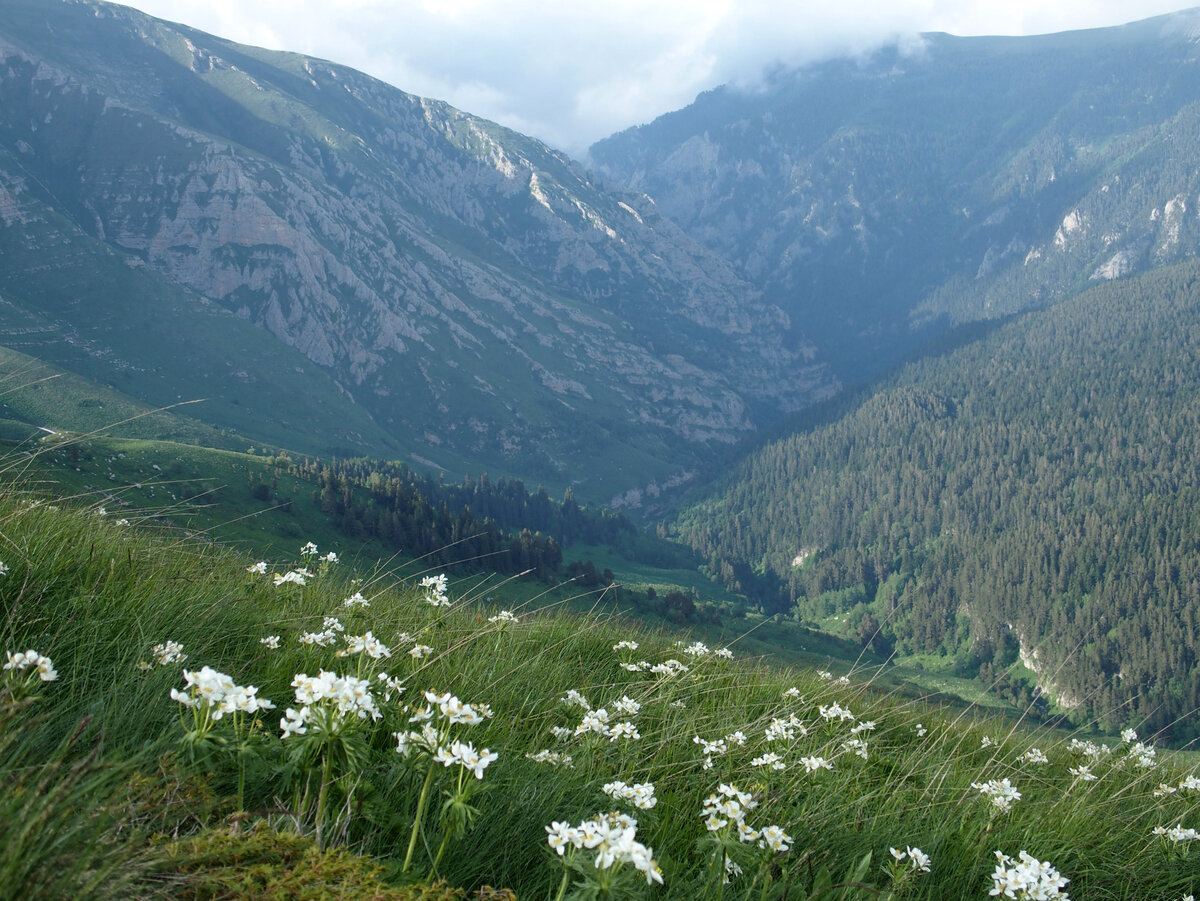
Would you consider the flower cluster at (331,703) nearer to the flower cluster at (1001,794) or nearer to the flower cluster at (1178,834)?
the flower cluster at (1001,794)

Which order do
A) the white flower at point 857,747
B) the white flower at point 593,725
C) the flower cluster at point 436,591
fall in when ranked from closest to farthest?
the white flower at point 593,725, the white flower at point 857,747, the flower cluster at point 436,591

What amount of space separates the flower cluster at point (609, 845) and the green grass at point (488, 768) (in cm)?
11

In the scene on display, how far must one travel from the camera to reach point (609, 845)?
3135 mm

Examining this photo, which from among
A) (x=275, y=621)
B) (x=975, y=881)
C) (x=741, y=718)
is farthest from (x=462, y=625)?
(x=975, y=881)

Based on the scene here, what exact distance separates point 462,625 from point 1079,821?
656 centimetres

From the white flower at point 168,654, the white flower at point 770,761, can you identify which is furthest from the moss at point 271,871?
the white flower at point 770,761

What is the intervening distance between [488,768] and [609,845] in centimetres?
195

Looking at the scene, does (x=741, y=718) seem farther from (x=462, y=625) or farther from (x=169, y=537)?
(x=169, y=537)

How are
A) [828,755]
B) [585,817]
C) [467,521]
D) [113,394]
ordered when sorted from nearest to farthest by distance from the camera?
[585,817]
[828,755]
[467,521]
[113,394]

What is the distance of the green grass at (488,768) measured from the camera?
144 inches

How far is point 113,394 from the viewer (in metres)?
154

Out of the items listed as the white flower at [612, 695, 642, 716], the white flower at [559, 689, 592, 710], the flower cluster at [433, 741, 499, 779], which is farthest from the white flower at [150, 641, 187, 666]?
the white flower at [612, 695, 642, 716]

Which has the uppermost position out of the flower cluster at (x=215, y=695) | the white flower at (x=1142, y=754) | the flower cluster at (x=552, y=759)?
the flower cluster at (x=215, y=695)

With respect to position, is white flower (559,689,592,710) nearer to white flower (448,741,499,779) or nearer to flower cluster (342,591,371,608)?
flower cluster (342,591,371,608)
